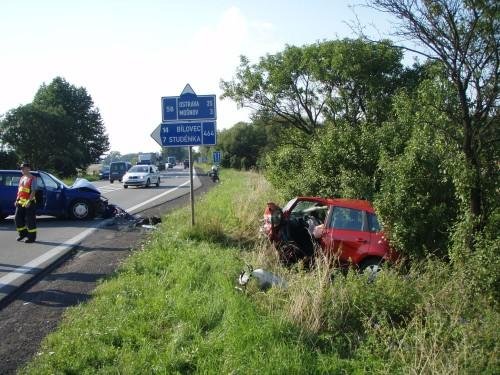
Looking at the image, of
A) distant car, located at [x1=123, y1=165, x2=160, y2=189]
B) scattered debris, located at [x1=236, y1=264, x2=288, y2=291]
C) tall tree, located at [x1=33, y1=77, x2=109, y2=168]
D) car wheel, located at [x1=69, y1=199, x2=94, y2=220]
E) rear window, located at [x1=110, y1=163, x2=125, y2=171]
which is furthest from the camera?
tall tree, located at [x1=33, y1=77, x2=109, y2=168]

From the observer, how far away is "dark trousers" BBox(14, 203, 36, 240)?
10.9 m

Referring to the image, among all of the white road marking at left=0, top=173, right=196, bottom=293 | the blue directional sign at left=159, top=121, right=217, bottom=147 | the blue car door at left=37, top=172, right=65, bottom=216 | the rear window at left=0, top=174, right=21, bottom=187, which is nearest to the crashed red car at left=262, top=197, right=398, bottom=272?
the blue directional sign at left=159, top=121, right=217, bottom=147

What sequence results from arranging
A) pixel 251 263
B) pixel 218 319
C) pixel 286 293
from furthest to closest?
pixel 251 263, pixel 286 293, pixel 218 319

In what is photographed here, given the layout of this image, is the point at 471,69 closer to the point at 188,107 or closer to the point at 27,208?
the point at 188,107

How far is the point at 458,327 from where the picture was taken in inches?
190

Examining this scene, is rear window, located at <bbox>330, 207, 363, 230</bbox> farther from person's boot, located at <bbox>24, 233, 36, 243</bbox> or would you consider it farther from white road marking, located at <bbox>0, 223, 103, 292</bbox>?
person's boot, located at <bbox>24, 233, 36, 243</bbox>

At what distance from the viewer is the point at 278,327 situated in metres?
4.94

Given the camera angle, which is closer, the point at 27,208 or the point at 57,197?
the point at 27,208

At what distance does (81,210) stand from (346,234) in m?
9.82

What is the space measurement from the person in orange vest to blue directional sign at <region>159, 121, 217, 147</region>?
9.87ft

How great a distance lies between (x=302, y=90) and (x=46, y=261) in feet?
55.8

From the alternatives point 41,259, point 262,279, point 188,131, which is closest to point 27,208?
point 41,259

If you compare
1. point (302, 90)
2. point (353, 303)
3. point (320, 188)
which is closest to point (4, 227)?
point (320, 188)

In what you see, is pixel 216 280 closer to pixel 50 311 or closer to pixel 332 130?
pixel 50 311
